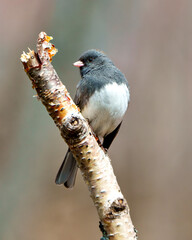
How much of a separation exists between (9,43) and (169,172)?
1948 millimetres

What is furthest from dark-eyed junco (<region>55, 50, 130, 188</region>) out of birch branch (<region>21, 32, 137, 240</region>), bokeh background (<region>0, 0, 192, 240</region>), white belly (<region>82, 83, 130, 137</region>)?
birch branch (<region>21, 32, 137, 240</region>)

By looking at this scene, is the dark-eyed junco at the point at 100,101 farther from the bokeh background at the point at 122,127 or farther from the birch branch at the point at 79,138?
the birch branch at the point at 79,138

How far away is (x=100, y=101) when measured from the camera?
252 centimetres

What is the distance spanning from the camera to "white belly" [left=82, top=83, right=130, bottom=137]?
2525 millimetres

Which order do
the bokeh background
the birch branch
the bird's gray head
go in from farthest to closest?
the bokeh background → the bird's gray head → the birch branch

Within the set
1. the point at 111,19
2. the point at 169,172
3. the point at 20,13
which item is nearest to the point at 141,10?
the point at 111,19

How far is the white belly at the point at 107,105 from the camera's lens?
253cm

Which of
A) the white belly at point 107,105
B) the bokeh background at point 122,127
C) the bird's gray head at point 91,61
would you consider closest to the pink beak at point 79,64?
the bird's gray head at point 91,61

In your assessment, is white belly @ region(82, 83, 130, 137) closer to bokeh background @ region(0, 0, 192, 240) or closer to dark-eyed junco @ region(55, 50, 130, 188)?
dark-eyed junco @ region(55, 50, 130, 188)

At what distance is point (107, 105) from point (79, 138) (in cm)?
101

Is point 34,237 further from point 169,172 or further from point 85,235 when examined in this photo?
point 169,172

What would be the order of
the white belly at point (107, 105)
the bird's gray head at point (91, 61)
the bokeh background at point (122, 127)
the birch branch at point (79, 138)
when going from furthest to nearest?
the bokeh background at point (122, 127) < the bird's gray head at point (91, 61) < the white belly at point (107, 105) < the birch branch at point (79, 138)

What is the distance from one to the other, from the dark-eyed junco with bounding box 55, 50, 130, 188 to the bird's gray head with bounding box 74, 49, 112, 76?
3 cm

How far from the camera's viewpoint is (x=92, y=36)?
373 centimetres
